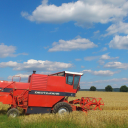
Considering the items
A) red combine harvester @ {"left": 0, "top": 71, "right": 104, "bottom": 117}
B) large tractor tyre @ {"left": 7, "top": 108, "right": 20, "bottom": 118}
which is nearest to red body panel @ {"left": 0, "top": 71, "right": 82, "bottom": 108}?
red combine harvester @ {"left": 0, "top": 71, "right": 104, "bottom": 117}

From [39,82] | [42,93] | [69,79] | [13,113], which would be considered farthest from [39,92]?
[69,79]

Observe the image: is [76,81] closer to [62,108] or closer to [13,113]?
[62,108]

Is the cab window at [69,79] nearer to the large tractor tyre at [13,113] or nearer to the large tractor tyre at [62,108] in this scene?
the large tractor tyre at [62,108]

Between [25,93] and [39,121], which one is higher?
[25,93]

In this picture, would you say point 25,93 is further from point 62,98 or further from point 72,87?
point 72,87

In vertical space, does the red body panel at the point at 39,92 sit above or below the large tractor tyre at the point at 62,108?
above

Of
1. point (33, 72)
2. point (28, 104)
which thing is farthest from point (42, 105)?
point (33, 72)

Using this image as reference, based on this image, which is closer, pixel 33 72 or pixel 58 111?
pixel 58 111

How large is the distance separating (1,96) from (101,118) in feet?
21.3

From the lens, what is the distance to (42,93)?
33.3 ft

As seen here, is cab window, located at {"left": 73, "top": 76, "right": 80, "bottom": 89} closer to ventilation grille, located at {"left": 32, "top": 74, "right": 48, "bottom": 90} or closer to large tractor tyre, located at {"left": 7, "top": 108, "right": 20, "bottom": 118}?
ventilation grille, located at {"left": 32, "top": 74, "right": 48, "bottom": 90}

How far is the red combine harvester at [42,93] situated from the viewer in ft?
32.8

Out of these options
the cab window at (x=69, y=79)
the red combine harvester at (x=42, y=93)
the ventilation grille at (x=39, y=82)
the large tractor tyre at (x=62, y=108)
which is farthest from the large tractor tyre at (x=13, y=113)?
the cab window at (x=69, y=79)

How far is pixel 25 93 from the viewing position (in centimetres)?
1041
